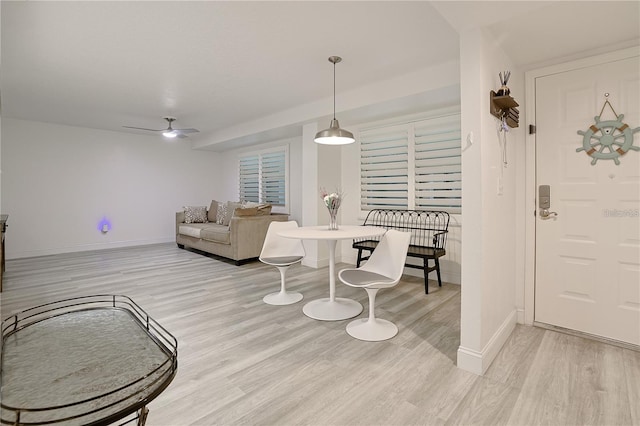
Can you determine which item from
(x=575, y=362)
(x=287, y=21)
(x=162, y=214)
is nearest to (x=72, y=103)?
(x=162, y=214)

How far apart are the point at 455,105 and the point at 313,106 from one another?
1898 millimetres

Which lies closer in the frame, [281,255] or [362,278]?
[362,278]

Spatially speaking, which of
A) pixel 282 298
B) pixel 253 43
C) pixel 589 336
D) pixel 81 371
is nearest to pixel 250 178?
pixel 282 298

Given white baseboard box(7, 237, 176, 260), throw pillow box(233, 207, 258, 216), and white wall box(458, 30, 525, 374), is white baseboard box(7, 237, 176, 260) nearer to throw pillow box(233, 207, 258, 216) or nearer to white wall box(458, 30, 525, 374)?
throw pillow box(233, 207, 258, 216)

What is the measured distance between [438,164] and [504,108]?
6.21 ft

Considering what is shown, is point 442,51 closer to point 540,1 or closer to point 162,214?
point 540,1

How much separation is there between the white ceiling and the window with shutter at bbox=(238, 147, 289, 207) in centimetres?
211

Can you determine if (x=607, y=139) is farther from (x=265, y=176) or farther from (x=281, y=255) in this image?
(x=265, y=176)

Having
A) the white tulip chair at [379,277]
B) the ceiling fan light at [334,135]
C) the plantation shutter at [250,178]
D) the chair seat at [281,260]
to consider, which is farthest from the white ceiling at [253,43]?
the plantation shutter at [250,178]

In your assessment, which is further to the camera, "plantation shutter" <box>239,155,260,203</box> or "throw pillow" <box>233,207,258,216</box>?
"plantation shutter" <box>239,155,260,203</box>

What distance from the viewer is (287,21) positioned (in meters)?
2.45

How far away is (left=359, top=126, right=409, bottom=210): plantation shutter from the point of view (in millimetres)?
4547

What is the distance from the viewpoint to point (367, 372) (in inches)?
79.3

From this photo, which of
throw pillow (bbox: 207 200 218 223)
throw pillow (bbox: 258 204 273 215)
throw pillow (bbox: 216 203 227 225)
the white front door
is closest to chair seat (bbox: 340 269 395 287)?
the white front door
